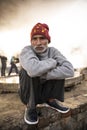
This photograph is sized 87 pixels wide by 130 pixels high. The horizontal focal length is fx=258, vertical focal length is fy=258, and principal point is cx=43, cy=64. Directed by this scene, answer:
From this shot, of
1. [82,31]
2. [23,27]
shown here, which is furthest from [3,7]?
[82,31]

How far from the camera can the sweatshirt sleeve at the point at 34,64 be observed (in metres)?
2.52

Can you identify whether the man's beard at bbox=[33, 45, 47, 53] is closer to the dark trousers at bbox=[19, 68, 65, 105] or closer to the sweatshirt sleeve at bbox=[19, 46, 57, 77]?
the sweatshirt sleeve at bbox=[19, 46, 57, 77]

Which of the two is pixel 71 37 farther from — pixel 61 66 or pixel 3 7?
pixel 61 66

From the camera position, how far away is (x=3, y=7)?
9258 millimetres

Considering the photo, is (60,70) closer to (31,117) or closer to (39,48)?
(39,48)

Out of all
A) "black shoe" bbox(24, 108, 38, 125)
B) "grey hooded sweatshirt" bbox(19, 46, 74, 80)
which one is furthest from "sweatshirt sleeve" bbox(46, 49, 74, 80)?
"black shoe" bbox(24, 108, 38, 125)

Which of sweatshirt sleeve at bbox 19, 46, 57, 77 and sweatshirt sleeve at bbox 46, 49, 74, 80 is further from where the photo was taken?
sweatshirt sleeve at bbox 46, 49, 74, 80

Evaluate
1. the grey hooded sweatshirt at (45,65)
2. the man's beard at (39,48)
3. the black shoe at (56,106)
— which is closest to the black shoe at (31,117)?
the black shoe at (56,106)

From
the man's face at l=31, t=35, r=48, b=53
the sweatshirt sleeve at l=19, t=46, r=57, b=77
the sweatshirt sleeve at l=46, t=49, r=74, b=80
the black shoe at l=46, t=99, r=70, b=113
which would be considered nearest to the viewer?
the sweatshirt sleeve at l=19, t=46, r=57, b=77

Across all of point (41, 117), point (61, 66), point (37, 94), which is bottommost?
point (41, 117)

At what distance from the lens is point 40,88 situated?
107 inches

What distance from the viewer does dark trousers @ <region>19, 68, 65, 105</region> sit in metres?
2.66

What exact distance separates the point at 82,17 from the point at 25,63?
10085 millimetres

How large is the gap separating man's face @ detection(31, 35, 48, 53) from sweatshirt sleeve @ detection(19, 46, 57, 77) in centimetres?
9
